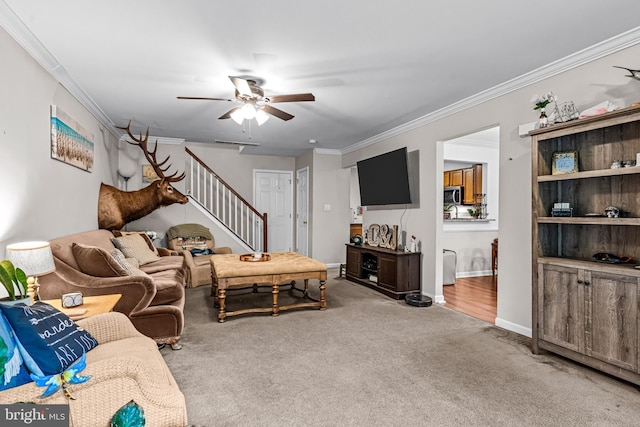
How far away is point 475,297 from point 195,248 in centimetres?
445

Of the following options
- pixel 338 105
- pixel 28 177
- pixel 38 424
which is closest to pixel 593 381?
pixel 38 424

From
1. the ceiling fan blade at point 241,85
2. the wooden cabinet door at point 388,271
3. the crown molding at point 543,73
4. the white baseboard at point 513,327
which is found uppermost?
the crown molding at point 543,73

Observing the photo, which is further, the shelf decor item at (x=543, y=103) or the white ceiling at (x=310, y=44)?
the shelf decor item at (x=543, y=103)

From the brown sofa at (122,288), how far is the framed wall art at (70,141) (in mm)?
883

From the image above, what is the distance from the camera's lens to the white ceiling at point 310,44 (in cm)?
223

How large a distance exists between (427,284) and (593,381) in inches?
93.3

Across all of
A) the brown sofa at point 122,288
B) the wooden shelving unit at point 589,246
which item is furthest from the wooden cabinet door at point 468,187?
the brown sofa at point 122,288

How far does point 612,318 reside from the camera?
2.38 metres

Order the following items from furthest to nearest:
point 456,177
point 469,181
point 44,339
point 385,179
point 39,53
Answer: point 456,177
point 469,181
point 385,179
point 39,53
point 44,339

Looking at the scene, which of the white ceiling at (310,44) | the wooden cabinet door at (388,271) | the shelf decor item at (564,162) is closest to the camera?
the white ceiling at (310,44)

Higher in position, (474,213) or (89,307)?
(474,213)

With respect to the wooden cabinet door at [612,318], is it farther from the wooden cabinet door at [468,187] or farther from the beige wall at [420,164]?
the wooden cabinet door at [468,187]

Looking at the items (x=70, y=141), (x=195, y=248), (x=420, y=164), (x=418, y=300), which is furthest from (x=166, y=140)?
(x=418, y=300)

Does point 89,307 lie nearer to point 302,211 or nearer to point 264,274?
point 264,274
